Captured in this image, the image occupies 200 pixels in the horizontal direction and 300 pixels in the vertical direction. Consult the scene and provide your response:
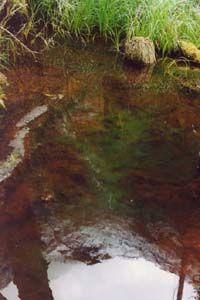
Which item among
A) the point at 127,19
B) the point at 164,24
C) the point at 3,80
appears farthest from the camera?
the point at 127,19

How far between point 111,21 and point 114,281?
4638 mm

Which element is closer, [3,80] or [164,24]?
[3,80]

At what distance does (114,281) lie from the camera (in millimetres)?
2840

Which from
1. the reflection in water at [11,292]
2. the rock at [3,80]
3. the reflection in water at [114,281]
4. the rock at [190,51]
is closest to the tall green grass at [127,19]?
the rock at [190,51]

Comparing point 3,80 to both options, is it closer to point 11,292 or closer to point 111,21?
point 111,21

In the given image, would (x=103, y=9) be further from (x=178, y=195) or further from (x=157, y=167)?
(x=178, y=195)

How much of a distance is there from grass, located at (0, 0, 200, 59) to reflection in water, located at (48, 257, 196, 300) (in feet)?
13.4

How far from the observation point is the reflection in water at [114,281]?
273 centimetres

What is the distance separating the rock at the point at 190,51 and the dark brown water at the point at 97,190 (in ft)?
3.37

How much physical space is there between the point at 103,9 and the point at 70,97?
82.6 inches

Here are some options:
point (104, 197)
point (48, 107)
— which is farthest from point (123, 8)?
point (104, 197)

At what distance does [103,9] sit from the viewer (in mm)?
6547

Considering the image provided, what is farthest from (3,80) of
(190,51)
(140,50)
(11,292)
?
(11,292)

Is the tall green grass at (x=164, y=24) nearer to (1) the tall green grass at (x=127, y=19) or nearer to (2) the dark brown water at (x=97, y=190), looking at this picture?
(1) the tall green grass at (x=127, y=19)
